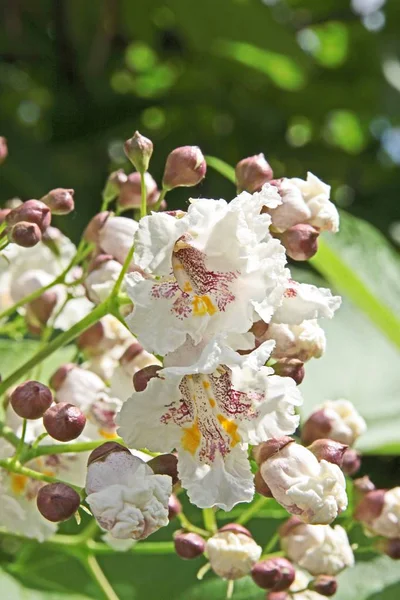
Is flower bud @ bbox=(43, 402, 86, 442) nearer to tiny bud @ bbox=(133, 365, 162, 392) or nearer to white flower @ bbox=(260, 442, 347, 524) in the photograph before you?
tiny bud @ bbox=(133, 365, 162, 392)

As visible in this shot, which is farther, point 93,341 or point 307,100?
point 307,100

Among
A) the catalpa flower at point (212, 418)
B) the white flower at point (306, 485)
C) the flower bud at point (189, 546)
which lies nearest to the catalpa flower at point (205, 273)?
the catalpa flower at point (212, 418)

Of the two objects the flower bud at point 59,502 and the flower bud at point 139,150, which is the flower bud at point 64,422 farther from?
the flower bud at point 139,150

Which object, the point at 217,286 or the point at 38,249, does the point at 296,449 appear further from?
the point at 38,249

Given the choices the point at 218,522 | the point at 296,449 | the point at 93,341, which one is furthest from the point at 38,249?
the point at 296,449

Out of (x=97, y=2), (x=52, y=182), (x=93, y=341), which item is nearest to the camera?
(x=93, y=341)

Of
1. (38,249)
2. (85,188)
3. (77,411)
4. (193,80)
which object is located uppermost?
(77,411)

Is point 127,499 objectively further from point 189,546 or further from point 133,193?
point 133,193
